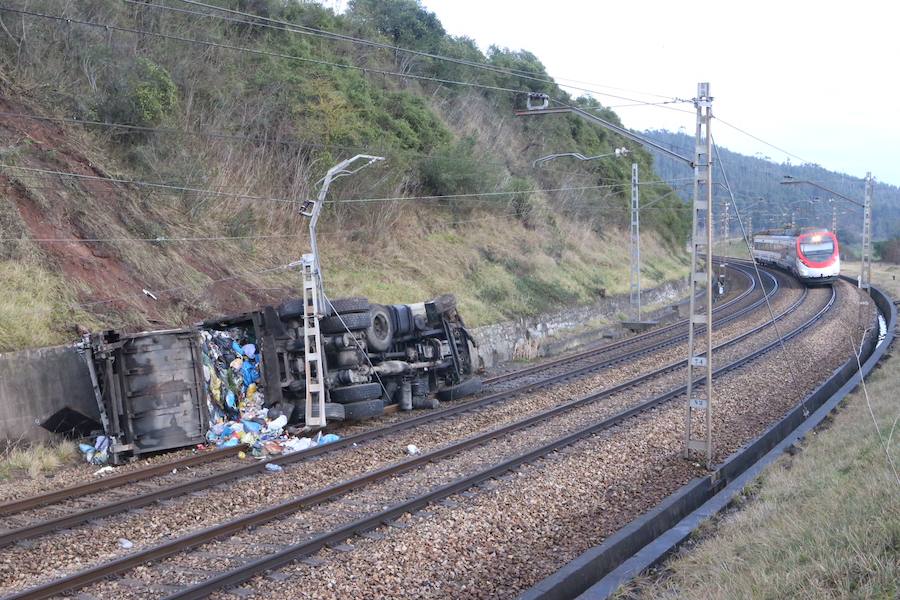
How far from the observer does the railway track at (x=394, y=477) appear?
7.08 metres

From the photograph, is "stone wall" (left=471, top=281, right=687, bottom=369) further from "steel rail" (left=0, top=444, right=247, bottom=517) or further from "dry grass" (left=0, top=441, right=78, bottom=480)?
"dry grass" (left=0, top=441, right=78, bottom=480)

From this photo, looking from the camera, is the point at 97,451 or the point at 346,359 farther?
the point at 346,359

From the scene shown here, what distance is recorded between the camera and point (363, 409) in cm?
1393

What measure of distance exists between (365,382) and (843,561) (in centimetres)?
1008

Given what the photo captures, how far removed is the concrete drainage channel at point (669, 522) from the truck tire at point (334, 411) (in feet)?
20.0

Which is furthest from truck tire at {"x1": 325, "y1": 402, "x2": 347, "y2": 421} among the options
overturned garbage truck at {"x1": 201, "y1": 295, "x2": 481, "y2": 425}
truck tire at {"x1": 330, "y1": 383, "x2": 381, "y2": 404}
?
truck tire at {"x1": 330, "y1": 383, "x2": 381, "y2": 404}

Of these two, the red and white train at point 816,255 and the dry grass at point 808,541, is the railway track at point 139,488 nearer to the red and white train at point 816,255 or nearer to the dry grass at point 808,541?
the dry grass at point 808,541

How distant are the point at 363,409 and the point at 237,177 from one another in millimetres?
12627

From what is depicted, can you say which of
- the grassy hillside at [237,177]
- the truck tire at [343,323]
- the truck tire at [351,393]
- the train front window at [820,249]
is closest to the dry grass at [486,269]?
the grassy hillside at [237,177]

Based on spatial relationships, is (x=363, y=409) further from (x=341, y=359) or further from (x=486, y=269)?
(x=486, y=269)

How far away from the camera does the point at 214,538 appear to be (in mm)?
8203

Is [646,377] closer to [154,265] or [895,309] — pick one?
[154,265]

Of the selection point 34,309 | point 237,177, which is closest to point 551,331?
point 237,177

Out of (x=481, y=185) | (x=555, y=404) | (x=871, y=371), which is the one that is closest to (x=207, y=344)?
(x=555, y=404)
